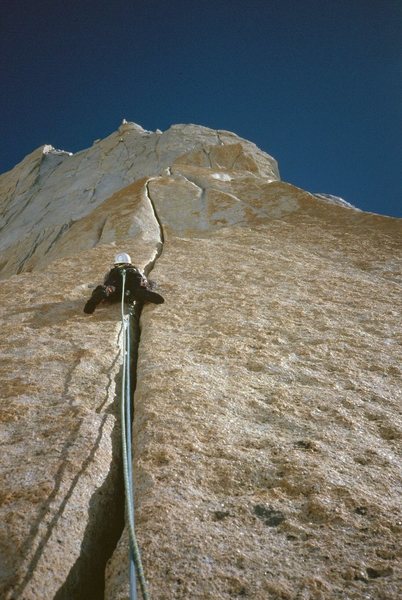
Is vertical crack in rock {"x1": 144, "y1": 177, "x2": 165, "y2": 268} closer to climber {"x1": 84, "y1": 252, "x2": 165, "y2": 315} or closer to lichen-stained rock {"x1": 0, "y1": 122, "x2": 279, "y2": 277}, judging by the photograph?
climber {"x1": 84, "y1": 252, "x2": 165, "y2": 315}

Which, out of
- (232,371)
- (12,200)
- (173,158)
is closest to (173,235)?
(232,371)

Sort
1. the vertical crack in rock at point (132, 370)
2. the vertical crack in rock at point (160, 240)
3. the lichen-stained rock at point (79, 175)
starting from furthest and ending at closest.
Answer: the lichen-stained rock at point (79, 175) → the vertical crack in rock at point (160, 240) → the vertical crack in rock at point (132, 370)

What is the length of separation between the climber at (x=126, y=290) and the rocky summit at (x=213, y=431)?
21 cm

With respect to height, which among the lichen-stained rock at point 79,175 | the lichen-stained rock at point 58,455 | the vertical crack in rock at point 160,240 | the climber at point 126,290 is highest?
the lichen-stained rock at point 79,175

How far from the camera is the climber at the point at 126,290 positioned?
708cm

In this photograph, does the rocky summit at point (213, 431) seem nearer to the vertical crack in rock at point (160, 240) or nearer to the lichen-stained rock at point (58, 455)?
the lichen-stained rock at point (58, 455)

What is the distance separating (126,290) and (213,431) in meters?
4.05

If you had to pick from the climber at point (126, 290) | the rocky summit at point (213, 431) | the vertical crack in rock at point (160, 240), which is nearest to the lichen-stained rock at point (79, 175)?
the vertical crack in rock at point (160, 240)

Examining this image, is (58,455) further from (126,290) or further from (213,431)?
(126,290)

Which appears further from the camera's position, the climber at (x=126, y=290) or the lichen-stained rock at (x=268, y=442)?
the climber at (x=126, y=290)

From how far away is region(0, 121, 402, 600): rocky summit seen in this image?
2.72 metres

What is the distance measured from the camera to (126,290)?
757 centimetres

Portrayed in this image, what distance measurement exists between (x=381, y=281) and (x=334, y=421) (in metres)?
5.73

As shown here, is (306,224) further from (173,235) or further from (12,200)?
(12,200)
